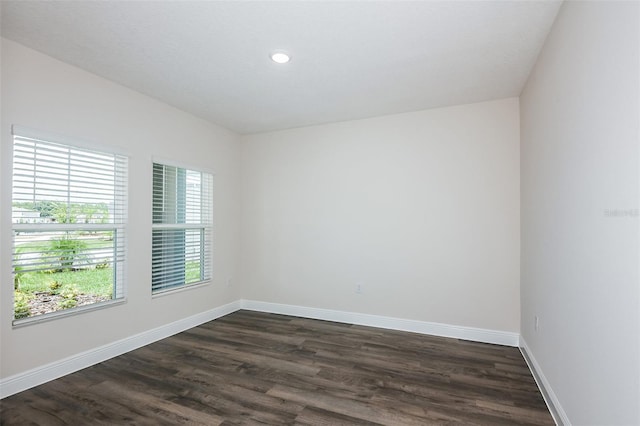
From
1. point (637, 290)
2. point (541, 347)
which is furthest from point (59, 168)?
point (541, 347)

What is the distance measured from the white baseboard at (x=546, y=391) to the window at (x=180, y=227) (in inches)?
146

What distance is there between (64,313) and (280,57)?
282cm

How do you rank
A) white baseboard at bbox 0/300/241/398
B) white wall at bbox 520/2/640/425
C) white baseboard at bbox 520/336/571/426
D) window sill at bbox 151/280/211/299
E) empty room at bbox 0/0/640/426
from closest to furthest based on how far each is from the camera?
1. white wall at bbox 520/2/640/425
2. empty room at bbox 0/0/640/426
3. white baseboard at bbox 520/336/571/426
4. white baseboard at bbox 0/300/241/398
5. window sill at bbox 151/280/211/299

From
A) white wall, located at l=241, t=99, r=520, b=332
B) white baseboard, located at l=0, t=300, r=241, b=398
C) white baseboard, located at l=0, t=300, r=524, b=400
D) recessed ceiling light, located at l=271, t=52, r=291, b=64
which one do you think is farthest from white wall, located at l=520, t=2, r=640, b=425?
white baseboard, located at l=0, t=300, r=241, b=398

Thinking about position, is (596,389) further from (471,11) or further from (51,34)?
(51,34)

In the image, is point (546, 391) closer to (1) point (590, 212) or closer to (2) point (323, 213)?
(1) point (590, 212)

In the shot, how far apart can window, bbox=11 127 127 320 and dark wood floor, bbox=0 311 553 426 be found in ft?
2.29

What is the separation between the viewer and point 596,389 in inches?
60.6

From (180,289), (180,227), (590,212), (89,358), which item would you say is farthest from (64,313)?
(590,212)

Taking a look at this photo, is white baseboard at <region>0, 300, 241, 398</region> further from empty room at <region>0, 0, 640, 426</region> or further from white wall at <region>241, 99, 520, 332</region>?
white wall at <region>241, 99, 520, 332</region>

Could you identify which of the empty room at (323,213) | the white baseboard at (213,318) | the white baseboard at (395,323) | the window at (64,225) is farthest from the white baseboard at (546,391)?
the window at (64,225)

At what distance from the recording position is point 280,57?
2.62 metres

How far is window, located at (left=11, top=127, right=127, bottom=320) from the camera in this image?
8.18 feet

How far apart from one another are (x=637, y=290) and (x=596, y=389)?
659 millimetres
